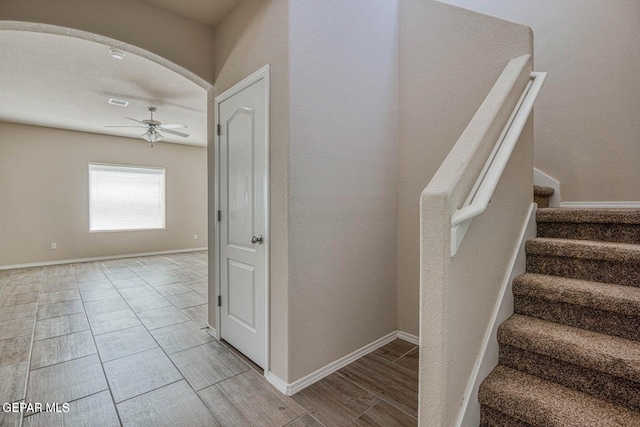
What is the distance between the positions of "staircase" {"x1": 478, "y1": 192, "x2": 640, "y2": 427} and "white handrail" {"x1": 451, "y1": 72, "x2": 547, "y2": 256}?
66cm

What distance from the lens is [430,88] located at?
8.09ft

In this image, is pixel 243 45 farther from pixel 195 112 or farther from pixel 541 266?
pixel 195 112

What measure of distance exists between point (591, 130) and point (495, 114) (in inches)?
69.2

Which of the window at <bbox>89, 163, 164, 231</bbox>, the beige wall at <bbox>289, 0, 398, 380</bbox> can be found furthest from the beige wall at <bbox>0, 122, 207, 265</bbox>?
the beige wall at <bbox>289, 0, 398, 380</bbox>

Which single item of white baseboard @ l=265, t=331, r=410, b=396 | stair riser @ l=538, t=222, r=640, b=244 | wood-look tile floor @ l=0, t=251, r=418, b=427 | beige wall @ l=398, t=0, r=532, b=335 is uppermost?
beige wall @ l=398, t=0, r=532, b=335

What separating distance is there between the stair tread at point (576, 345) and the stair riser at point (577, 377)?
3cm

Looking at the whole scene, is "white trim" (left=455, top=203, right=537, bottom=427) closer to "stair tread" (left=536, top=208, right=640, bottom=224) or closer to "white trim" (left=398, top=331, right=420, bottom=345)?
"stair tread" (left=536, top=208, right=640, bottom=224)

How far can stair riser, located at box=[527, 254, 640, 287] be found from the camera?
1.39 meters

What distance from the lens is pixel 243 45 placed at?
7.52 feet

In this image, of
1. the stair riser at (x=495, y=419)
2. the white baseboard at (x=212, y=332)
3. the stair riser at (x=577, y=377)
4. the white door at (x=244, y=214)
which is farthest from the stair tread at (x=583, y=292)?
Answer: the white baseboard at (x=212, y=332)

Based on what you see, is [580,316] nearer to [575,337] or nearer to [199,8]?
[575,337]

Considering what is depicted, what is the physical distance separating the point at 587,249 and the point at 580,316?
0.37m

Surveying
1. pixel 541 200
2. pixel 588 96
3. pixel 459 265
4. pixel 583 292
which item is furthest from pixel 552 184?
pixel 459 265

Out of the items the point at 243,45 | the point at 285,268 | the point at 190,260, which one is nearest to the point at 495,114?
the point at 285,268
